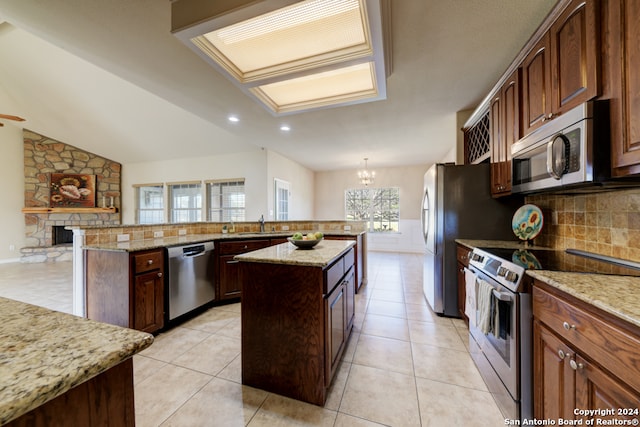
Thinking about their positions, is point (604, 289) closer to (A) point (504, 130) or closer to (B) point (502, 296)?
(B) point (502, 296)

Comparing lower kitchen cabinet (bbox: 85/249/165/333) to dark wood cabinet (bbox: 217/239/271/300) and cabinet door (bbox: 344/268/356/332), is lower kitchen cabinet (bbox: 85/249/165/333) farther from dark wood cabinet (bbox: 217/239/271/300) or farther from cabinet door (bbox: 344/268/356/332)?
cabinet door (bbox: 344/268/356/332)

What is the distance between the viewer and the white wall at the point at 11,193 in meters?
A: 5.46

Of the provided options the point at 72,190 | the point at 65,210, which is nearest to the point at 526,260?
the point at 65,210

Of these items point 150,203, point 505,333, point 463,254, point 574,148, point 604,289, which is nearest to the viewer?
point 604,289

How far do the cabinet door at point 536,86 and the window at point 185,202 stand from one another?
6.16 metres

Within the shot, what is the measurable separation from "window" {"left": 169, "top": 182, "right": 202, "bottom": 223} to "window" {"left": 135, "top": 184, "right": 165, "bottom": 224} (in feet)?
1.30

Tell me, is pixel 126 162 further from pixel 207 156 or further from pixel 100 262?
pixel 100 262

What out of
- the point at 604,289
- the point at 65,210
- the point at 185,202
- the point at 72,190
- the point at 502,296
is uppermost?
the point at 72,190

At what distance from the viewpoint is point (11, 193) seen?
18.4ft

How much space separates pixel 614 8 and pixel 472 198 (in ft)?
5.30

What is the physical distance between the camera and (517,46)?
188 centimetres

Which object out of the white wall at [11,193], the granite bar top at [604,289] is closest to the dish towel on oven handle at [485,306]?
the granite bar top at [604,289]

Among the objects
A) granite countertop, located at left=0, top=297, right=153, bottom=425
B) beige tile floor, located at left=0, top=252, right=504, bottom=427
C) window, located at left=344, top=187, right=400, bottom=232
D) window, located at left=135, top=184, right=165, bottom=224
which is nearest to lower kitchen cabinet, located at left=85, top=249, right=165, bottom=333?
beige tile floor, located at left=0, top=252, right=504, bottom=427

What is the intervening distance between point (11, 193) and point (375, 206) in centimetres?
932
